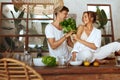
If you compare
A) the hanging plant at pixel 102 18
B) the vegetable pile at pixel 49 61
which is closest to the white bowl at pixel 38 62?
the vegetable pile at pixel 49 61

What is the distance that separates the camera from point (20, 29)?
4.46 meters

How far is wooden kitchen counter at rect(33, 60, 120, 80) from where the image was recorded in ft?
5.07

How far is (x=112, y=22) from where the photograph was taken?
459 cm

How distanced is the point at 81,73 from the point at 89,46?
547 millimetres

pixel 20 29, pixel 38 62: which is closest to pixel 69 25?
pixel 38 62

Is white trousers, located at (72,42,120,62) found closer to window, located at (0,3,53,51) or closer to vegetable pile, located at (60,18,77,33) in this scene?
vegetable pile, located at (60,18,77,33)

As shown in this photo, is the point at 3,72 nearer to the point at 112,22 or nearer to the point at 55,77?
the point at 55,77

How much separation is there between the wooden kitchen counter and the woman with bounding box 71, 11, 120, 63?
A: 0.31m

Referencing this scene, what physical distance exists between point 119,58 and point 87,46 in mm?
382

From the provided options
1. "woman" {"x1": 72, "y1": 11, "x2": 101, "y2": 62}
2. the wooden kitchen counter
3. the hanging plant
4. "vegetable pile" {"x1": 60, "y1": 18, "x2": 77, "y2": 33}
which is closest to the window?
the hanging plant

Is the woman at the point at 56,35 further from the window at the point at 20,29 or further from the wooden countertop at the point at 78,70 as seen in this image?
the window at the point at 20,29

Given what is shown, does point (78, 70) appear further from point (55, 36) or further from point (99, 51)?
point (55, 36)

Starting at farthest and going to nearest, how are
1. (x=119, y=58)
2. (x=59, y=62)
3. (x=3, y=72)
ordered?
(x=59, y=62) < (x=119, y=58) < (x=3, y=72)

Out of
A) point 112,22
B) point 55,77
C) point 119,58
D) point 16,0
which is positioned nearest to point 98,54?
point 119,58
